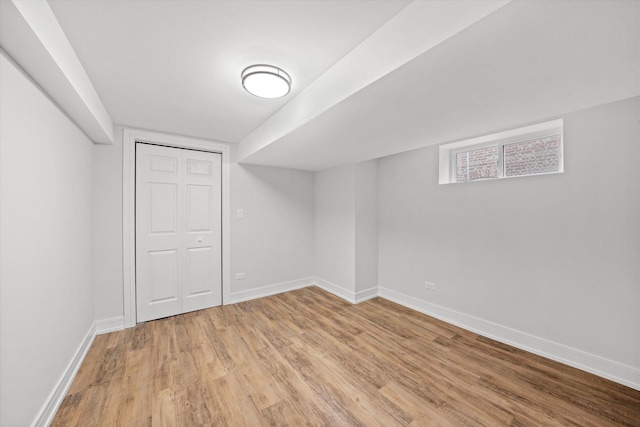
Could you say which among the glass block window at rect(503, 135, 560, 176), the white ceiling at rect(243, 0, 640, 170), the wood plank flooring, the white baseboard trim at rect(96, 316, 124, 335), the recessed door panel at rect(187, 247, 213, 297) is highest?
the white ceiling at rect(243, 0, 640, 170)

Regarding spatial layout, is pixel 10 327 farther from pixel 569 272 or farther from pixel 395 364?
pixel 569 272

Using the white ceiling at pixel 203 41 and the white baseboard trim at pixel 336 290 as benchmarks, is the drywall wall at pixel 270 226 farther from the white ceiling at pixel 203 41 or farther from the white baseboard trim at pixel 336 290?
the white ceiling at pixel 203 41

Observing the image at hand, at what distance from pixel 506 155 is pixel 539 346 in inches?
73.0

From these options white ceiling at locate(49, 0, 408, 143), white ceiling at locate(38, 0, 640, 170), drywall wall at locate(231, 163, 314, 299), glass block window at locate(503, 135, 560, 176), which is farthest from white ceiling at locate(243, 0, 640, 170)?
drywall wall at locate(231, 163, 314, 299)

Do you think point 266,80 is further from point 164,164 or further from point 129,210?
point 129,210

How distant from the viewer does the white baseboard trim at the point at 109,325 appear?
8.41ft

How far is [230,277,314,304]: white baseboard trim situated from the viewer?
345 centimetres

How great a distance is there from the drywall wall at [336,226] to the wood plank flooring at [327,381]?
100 cm

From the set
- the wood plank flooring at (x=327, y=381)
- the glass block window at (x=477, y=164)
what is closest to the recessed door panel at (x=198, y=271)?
the wood plank flooring at (x=327, y=381)

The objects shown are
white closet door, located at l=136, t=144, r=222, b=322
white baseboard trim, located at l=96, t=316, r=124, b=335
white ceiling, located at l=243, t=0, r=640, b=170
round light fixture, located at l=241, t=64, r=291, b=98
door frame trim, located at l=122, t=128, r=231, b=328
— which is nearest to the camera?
white ceiling, located at l=243, t=0, r=640, b=170

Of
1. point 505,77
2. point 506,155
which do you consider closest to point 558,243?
point 506,155

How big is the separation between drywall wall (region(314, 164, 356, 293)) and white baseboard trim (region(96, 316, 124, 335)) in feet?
8.76

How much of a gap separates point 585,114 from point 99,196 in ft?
15.3

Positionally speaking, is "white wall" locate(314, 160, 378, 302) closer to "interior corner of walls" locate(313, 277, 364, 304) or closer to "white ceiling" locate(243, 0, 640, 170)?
"interior corner of walls" locate(313, 277, 364, 304)
